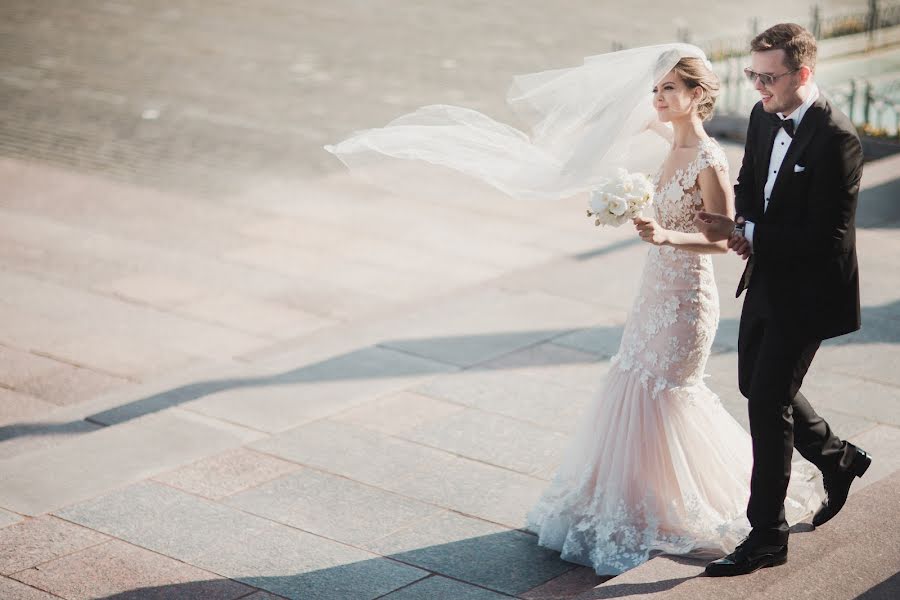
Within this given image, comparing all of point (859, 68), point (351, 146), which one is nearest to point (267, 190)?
point (351, 146)

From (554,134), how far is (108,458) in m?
3.15

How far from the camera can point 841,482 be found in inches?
217

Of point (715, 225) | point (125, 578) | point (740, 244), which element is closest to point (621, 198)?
point (715, 225)

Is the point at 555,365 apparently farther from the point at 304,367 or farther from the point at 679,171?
the point at 679,171

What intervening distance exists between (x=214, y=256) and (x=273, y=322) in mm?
1792

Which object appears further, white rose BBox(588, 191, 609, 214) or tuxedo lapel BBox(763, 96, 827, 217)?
white rose BBox(588, 191, 609, 214)

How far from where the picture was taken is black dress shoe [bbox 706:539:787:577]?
514cm

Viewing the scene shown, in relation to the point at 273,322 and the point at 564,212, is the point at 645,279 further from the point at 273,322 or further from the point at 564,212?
the point at 564,212

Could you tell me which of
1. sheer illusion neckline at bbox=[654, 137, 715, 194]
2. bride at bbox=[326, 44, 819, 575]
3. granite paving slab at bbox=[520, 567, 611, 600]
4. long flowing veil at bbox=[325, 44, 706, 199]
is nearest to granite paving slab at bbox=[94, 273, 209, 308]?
long flowing veil at bbox=[325, 44, 706, 199]

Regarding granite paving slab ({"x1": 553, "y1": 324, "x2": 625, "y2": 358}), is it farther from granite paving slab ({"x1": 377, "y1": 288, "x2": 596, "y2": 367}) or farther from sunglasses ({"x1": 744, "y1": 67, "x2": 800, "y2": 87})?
sunglasses ({"x1": 744, "y1": 67, "x2": 800, "y2": 87})

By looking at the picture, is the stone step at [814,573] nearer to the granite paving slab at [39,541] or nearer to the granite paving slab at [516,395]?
the granite paving slab at [516,395]

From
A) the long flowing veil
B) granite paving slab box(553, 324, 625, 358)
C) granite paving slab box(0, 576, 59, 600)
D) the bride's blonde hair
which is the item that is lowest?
granite paving slab box(0, 576, 59, 600)

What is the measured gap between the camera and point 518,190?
5664 mm

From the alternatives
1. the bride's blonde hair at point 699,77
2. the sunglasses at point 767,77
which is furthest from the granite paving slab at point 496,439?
the sunglasses at point 767,77
